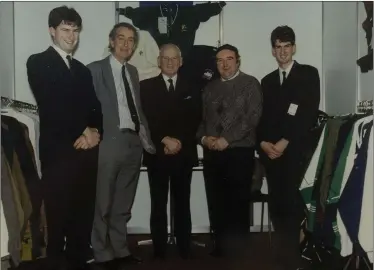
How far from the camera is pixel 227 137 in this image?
168cm

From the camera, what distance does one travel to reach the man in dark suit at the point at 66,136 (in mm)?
1624

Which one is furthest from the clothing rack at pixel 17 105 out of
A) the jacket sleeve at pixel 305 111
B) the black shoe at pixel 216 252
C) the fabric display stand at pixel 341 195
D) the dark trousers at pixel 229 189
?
the fabric display stand at pixel 341 195

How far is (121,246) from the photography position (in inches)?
66.3

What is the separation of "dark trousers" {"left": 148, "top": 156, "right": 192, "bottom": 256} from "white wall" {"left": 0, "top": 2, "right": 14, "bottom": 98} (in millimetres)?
572

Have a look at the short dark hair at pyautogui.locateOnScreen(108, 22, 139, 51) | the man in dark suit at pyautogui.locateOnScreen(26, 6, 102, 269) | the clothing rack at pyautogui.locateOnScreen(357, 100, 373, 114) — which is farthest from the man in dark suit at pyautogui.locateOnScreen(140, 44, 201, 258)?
the clothing rack at pyautogui.locateOnScreen(357, 100, 373, 114)

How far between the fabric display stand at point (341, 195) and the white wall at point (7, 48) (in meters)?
1.12

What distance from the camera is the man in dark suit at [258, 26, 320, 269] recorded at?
1685 millimetres

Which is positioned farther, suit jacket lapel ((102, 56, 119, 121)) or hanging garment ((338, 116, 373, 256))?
suit jacket lapel ((102, 56, 119, 121))

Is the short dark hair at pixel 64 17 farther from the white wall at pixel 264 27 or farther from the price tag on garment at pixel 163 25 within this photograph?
the white wall at pixel 264 27

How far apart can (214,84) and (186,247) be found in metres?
0.61

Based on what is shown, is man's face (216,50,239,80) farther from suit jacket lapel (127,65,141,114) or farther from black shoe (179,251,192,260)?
black shoe (179,251,192,260)

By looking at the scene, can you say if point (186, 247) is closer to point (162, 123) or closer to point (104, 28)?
point (162, 123)

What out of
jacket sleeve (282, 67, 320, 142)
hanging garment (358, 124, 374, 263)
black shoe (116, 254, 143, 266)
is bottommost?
black shoe (116, 254, 143, 266)

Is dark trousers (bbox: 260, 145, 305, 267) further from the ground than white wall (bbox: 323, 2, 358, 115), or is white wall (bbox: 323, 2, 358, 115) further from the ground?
white wall (bbox: 323, 2, 358, 115)
